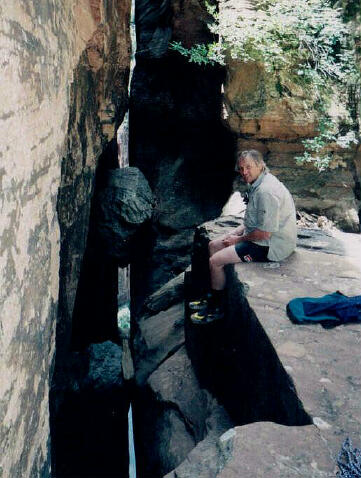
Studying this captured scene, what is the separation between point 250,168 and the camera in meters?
3.75

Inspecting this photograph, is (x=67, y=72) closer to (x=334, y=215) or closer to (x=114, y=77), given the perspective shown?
(x=114, y=77)

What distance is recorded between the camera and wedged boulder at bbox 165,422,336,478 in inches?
70.3

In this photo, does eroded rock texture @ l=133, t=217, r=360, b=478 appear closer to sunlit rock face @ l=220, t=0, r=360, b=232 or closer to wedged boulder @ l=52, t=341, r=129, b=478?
wedged boulder @ l=52, t=341, r=129, b=478

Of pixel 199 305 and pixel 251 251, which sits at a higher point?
pixel 251 251

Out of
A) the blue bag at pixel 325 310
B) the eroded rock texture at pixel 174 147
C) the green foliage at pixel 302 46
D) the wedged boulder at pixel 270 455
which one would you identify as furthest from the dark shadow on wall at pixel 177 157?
the wedged boulder at pixel 270 455

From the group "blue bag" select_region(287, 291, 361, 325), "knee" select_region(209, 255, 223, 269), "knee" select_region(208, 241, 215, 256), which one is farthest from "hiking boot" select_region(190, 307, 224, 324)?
"blue bag" select_region(287, 291, 361, 325)

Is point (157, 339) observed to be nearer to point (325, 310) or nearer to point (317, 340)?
point (325, 310)

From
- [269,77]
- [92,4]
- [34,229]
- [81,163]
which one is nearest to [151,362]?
[81,163]

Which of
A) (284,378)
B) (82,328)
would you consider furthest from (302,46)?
(284,378)

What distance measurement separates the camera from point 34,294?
2.38m

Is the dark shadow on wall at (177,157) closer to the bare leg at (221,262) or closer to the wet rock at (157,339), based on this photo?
the wet rock at (157,339)

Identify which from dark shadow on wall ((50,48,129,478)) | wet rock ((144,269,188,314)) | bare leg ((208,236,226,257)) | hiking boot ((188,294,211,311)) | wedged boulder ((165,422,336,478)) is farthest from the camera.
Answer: wet rock ((144,269,188,314))

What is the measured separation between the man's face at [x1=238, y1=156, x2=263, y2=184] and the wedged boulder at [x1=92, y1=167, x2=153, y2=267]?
423 cm

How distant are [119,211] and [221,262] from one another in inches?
163
